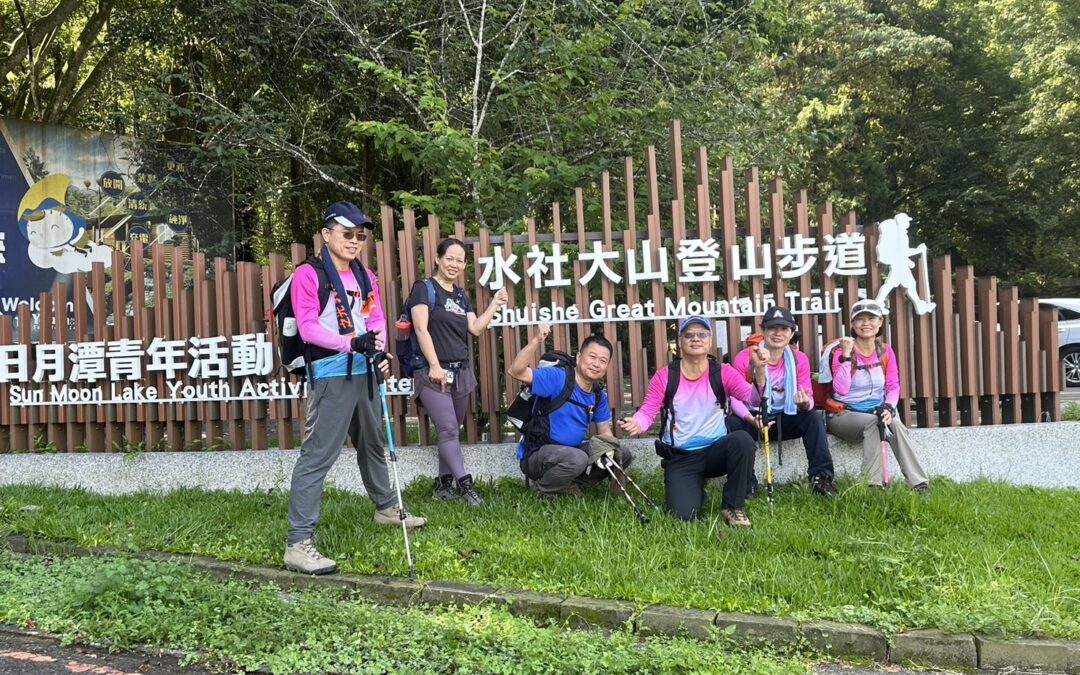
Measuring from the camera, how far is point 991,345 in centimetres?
571

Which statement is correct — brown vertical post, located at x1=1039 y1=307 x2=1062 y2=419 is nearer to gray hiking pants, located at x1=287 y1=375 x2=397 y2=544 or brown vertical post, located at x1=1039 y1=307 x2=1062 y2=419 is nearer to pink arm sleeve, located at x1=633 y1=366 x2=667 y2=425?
pink arm sleeve, located at x1=633 y1=366 x2=667 y2=425

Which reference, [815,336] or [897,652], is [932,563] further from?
[815,336]

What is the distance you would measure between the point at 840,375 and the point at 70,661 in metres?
4.56

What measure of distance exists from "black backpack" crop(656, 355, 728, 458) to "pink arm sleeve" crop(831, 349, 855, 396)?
0.97m

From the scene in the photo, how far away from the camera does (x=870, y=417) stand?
5.08m

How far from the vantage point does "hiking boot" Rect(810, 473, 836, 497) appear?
4.93 m

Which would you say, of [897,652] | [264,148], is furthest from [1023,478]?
[264,148]

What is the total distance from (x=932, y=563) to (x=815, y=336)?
230cm

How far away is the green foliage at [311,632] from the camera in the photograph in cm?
291

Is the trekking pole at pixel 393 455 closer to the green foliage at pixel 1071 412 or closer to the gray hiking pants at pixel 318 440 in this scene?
the gray hiking pants at pixel 318 440

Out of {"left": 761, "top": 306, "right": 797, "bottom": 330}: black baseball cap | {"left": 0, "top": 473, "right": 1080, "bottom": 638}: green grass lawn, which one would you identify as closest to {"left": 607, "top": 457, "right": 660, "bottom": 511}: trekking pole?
{"left": 0, "top": 473, "right": 1080, "bottom": 638}: green grass lawn

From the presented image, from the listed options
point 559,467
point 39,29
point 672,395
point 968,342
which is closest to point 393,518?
point 559,467

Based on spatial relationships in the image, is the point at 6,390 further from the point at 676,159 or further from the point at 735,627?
the point at 735,627

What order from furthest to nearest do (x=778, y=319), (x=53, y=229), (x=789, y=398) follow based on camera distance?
(x=53, y=229)
(x=789, y=398)
(x=778, y=319)
